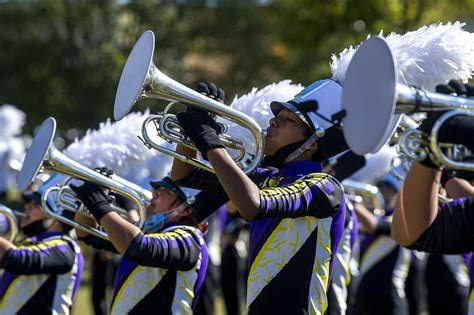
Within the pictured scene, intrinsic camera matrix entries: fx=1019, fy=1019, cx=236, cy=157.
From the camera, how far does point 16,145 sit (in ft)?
31.8

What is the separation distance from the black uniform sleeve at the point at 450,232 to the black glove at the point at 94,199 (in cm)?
204

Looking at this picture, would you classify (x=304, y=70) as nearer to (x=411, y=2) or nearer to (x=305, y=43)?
(x=305, y=43)

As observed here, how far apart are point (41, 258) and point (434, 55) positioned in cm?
297

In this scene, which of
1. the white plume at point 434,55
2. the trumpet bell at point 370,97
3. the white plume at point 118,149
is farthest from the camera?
the white plume at point 118,149

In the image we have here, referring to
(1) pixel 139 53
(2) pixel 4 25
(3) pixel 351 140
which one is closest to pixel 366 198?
(1) pixel 139 53

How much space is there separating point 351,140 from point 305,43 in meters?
13.8

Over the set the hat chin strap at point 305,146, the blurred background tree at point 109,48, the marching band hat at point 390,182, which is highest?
the hat chin strap at point 305,146

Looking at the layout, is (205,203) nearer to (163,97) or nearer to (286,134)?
(286,134)

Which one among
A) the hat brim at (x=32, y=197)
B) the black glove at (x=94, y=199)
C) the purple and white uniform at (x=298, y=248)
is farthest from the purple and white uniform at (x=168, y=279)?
the hat brim at (x=32, y=197)

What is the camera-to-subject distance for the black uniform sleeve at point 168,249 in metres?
5.14

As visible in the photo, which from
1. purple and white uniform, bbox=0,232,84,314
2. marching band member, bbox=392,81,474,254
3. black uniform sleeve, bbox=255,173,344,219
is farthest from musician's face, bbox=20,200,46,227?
marching band member, bbox=392,81,474,254

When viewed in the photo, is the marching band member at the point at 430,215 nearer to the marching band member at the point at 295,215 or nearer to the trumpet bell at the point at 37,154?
the marching band member at the point at 295,215

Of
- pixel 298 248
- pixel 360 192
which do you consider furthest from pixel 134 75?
pixel 360 192

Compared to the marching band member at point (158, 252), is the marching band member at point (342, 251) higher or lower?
lower
